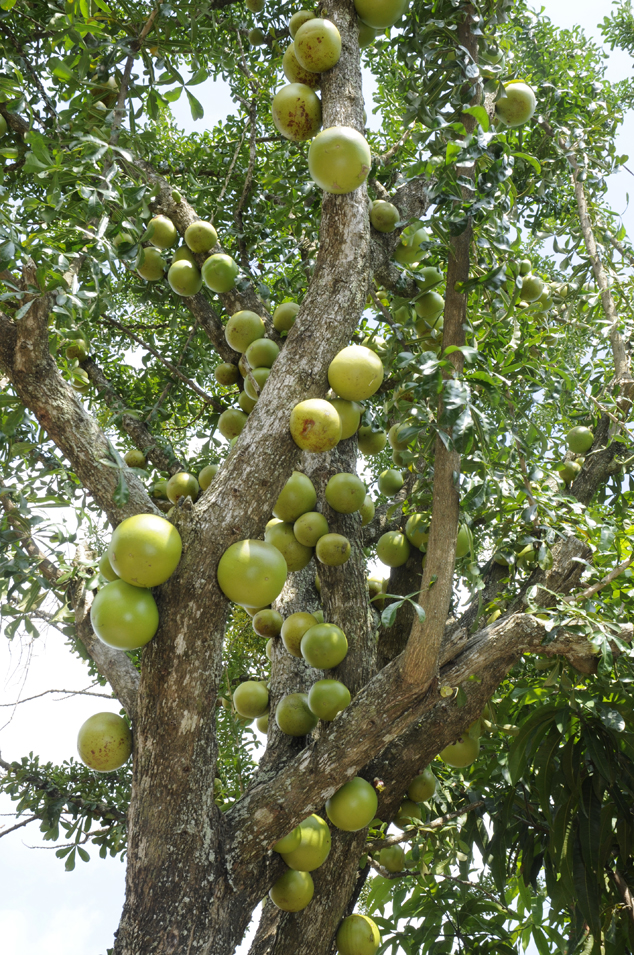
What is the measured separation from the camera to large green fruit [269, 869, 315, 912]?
1986 millimetres

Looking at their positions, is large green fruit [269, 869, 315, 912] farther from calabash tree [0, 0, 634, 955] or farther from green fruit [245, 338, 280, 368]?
green fruit [245, 338, 280, 368]

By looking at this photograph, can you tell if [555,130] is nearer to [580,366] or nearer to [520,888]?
[580,366]

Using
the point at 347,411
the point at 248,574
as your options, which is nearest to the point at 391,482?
the point at 347,411

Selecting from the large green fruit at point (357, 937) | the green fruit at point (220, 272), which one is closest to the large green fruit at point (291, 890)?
the large green fruit at point (357, 937)

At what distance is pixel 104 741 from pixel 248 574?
0.65 m

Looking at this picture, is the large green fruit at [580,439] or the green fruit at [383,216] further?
the large green fruit at [580,439]

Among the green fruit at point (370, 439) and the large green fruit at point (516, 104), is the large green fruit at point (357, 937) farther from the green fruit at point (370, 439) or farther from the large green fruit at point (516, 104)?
the large green fruit at point (516, 104)

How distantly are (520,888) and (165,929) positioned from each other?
78.5 inches

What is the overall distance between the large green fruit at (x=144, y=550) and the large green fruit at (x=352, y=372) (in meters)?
0.67

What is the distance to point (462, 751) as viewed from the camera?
8.34 ft

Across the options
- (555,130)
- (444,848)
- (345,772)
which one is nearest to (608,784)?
(444,848)

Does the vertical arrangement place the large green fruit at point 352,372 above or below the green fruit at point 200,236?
below

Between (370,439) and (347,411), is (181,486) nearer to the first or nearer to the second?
(370,439)

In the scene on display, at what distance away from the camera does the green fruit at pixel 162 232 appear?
3121 mm
